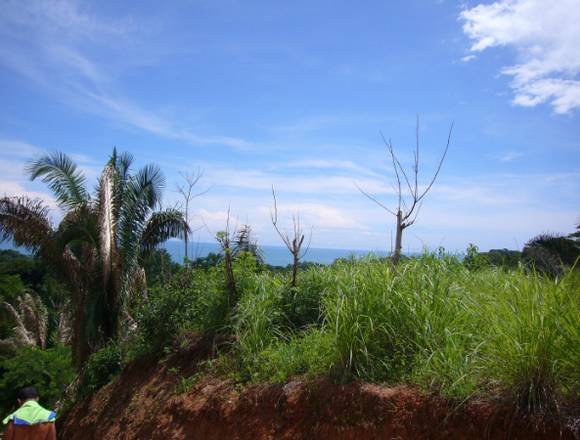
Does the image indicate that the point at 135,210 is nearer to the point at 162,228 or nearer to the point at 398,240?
the point at 162,228

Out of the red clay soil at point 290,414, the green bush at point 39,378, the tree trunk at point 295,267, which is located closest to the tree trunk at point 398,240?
the tree trunk at point 295,267

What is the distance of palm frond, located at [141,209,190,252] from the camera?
15.8 meters

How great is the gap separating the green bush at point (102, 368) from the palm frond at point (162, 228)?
526cm

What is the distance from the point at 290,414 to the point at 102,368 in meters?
6.88

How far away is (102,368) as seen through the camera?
1095cm

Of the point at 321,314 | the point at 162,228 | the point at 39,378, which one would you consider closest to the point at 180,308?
the point at 321,314

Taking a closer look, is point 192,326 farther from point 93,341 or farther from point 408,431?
point 93,341

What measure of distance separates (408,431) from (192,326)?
5.24 metres

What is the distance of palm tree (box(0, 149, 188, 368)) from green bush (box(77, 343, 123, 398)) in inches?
103

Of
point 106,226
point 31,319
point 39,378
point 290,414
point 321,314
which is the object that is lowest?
point 31,319

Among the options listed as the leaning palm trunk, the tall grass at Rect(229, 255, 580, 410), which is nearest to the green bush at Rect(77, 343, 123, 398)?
the tall grass at Rect(229, 255, 580, 410)

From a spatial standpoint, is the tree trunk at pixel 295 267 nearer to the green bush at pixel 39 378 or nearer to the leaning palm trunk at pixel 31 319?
the green bush at pixel 39 378

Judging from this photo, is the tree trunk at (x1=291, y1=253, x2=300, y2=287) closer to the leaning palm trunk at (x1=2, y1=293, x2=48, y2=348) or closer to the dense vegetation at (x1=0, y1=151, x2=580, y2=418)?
the dense vegetation at (x1=0, y1=151, x2=580, y2=418)

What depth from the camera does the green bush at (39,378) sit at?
1426 centimetres
